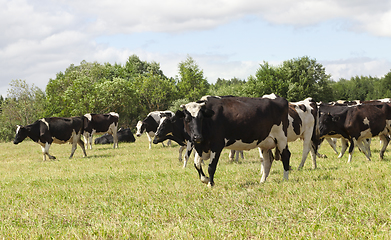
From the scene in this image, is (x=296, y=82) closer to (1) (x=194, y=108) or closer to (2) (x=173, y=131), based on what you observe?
(2) (x=173, y=131)

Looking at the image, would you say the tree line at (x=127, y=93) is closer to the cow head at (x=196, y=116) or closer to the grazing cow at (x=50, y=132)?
the grazing cow at (x=50, y=132)

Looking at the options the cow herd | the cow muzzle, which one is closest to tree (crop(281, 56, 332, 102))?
the cow herd

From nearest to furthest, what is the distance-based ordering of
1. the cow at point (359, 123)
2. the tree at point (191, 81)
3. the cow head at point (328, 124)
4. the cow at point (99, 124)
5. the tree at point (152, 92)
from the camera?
the cow at point (359, 123) < the cow head at point (328, 124) < the cow at point (99, 124) < the tree at point (152, 92) < the tree at point (191, 81)

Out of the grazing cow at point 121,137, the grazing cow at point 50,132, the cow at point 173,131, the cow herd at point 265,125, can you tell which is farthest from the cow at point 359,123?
the grazing cow at point 121,137

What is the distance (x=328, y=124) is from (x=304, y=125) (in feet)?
10.8

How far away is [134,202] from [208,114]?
2662 millimetres

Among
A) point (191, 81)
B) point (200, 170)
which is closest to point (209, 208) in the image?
point (200, 170)

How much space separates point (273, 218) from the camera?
5.75m

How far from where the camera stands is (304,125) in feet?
40.5

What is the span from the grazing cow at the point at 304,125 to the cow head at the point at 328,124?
7.65 ft

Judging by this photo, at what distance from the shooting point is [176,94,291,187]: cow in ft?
28.2

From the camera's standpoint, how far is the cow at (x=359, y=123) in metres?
14.4

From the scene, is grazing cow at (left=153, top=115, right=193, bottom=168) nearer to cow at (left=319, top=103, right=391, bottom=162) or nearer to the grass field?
the grass field

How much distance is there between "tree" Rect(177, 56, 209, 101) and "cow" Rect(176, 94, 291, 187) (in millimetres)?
77055
